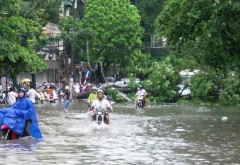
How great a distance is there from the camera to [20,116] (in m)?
21.5

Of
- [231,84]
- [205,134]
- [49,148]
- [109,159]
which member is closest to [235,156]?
[109,159]

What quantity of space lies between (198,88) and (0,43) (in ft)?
74.7

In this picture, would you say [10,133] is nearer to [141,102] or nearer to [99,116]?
[99,116]

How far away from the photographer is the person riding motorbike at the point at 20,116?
21484 mm

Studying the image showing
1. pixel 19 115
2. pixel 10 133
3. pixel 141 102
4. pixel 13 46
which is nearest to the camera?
pixel 19 115

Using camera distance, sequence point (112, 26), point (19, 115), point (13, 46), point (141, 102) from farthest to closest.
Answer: point (112, 26) → point (141, 102) → point (13, 46) → point (19, 115)

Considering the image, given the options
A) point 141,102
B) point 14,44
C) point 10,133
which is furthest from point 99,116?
point 141,102

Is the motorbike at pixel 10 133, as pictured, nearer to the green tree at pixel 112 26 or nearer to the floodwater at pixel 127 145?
the floodwater at pixel 127 145

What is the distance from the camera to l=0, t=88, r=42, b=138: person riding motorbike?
21.5 m

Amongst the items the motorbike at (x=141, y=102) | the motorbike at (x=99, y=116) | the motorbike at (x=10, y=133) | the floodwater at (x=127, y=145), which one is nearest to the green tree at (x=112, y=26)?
the motorbike at (x=141, y=102)

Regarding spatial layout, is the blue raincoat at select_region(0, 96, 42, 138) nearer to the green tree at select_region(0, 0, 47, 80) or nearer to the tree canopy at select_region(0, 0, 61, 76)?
the tree canopy at select_region(0, 0, 61, 76)

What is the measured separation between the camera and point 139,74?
72.9 meters

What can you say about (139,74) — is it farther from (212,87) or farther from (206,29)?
(206,29)

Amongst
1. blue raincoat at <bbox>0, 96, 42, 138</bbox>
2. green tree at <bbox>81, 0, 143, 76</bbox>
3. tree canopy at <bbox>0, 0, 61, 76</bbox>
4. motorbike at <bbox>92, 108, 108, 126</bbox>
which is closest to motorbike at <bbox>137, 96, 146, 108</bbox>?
tree canopy at <bbox>0, 0, 61, 76</bbox>
